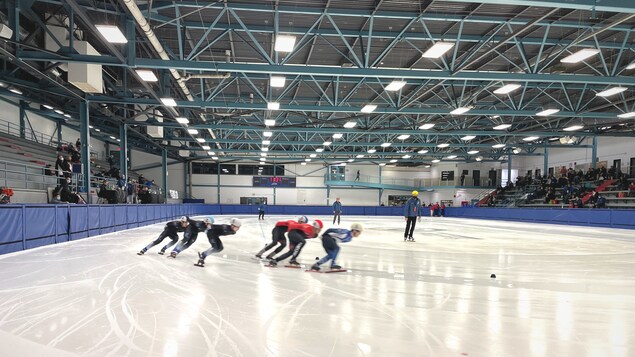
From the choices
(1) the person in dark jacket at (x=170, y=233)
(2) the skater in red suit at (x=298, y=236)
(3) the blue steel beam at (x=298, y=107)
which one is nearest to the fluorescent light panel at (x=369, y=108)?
(3) the blue steel beam at (x=298, y=107)

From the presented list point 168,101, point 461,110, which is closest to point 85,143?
point 168,101

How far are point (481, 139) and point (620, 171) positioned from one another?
10482 mm

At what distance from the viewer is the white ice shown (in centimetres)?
310

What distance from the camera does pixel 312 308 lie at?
165 inches

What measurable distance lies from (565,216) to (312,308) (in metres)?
26.0

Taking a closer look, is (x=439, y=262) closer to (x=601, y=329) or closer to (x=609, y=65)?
(x=601, y=329)

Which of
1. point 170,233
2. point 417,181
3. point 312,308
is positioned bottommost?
point 312,308

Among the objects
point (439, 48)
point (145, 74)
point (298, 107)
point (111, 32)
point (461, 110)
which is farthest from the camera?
point (298, 107)

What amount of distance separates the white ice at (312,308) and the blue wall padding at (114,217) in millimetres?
1153

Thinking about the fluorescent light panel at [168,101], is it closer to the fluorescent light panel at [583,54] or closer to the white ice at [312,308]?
the white ice at [312,308]

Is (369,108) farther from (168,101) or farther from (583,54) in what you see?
(168,101)

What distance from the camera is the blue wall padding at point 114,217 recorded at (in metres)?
8.31

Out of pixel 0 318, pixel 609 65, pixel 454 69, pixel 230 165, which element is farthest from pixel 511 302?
pixel 230 165

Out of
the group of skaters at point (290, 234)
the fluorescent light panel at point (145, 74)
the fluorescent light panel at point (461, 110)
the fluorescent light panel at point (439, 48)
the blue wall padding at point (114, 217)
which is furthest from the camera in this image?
the fluorescent light panel at point (461, 110)
